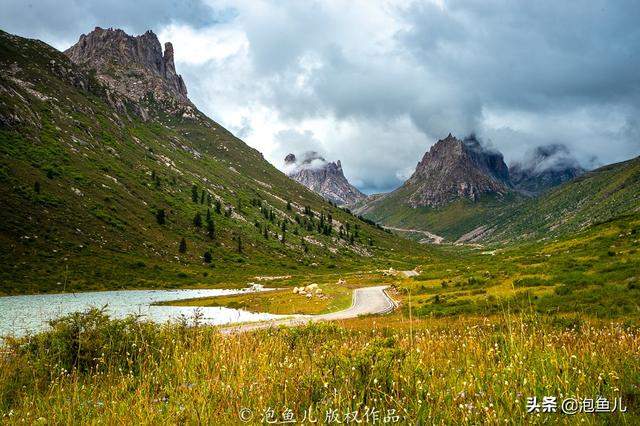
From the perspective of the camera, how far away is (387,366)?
6422 millimetres

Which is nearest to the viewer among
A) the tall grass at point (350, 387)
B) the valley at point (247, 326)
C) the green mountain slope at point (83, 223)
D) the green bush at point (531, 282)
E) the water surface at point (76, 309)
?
the tall grass at point (350, 387)

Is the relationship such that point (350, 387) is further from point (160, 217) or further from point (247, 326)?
point (160, 217)

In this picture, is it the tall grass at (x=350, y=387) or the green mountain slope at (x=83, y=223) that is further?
the green mountain slope at (x=83, y=223)

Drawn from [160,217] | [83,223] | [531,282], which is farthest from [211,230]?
[531,282]

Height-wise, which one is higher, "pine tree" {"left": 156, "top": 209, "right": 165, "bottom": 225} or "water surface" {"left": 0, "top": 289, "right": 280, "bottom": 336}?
"pine tree" {"left": 156, "top": 209, "right": 165, "bottom": 225}

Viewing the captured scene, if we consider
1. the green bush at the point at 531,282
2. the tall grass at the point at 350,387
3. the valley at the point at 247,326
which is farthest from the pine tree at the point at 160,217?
the tall grass at the point at 350,387

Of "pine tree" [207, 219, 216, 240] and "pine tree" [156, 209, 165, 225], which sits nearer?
"pine tree" [156, 209, 165, 225]

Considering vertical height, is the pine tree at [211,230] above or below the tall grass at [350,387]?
above

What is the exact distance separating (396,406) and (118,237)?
149 meters

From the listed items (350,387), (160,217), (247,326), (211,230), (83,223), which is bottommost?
(247,326)

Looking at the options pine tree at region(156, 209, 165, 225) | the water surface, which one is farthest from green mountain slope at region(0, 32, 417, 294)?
the water surface

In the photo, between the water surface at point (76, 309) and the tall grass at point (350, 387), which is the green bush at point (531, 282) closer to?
the water surface at point (76, 309)

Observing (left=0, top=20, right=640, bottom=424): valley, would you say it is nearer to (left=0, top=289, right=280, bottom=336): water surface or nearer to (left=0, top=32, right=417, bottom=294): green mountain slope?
(left=0, top=289, right=280, bottom=336): water surface

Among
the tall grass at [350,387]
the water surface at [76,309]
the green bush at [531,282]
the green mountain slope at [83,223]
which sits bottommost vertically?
the water surface at [76,309]
